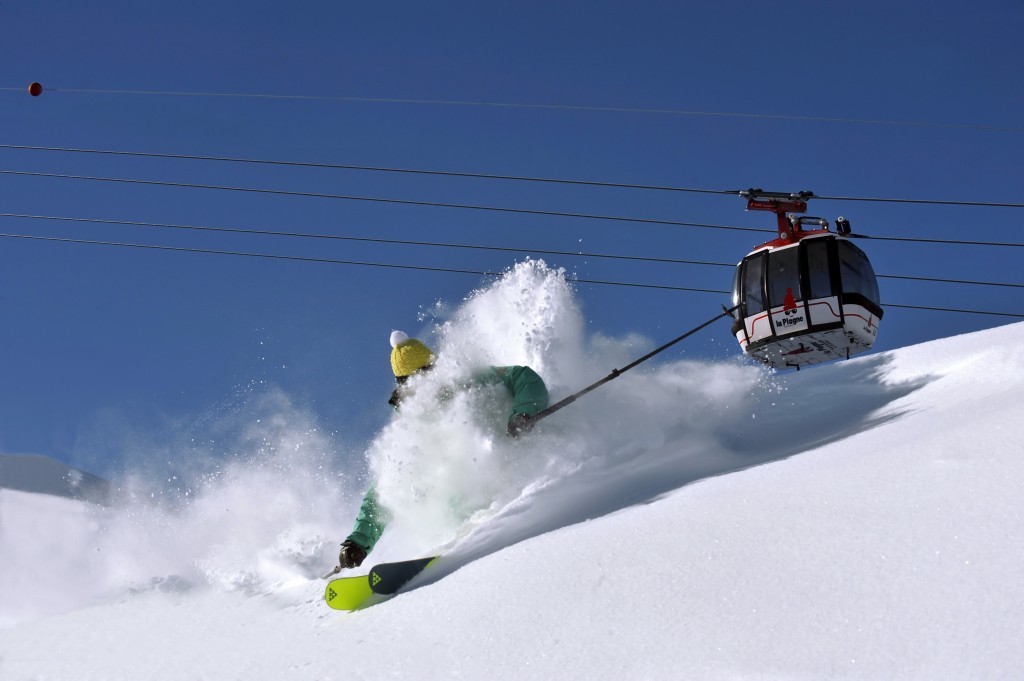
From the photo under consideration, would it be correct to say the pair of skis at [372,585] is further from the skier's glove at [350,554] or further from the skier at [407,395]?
the skier at [407,395]

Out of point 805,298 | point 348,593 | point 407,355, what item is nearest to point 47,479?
point 407,355

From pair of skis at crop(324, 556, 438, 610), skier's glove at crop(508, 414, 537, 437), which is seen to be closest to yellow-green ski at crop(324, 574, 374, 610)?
pair of skis at crop(324, 556, 438, 610)

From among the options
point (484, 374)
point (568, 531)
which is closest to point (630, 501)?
point (568, 531)

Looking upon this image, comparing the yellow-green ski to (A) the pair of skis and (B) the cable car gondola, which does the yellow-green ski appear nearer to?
(A) the pair of skis

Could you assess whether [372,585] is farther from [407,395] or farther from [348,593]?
[407,395]

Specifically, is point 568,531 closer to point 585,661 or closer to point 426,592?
point 426,592

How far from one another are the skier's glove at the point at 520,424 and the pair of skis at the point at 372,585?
2571 mm

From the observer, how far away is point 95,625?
9.09 meters

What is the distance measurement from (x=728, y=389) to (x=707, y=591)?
683cm

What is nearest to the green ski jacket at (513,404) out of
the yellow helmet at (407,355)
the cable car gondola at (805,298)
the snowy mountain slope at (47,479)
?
the yellow helmet at (407,355)

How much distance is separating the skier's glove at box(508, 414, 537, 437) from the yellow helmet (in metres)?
1.32

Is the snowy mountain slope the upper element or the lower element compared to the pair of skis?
upper

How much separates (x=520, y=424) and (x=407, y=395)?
135cm

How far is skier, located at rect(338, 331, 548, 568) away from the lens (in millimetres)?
10211
